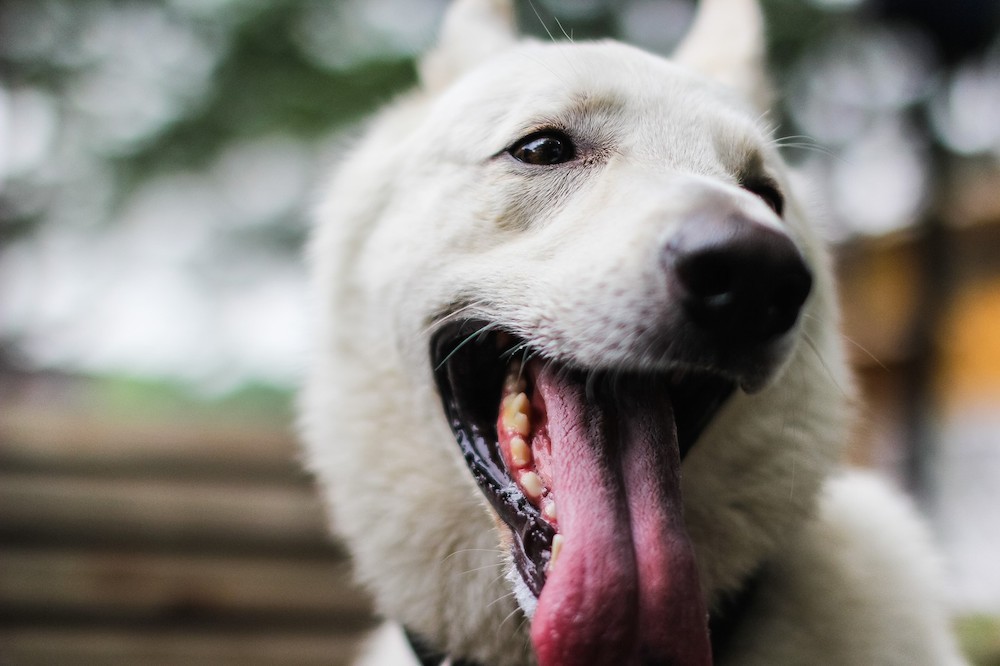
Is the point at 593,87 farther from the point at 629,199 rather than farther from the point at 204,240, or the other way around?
the point at 204,240

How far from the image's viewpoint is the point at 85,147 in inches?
322

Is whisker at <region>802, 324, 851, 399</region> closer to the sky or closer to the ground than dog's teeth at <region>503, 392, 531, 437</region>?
closer to the ground

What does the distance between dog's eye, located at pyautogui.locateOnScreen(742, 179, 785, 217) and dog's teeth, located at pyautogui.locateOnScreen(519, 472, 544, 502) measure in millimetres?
858

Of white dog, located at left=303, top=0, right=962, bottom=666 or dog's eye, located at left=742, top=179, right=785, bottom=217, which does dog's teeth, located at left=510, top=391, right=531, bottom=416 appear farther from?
dog's eye, located at left=742, top=179, right=785, bottom=217

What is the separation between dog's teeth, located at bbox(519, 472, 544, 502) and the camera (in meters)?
1.56

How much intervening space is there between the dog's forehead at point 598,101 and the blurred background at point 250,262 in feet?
8.48

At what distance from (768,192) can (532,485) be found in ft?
3.04

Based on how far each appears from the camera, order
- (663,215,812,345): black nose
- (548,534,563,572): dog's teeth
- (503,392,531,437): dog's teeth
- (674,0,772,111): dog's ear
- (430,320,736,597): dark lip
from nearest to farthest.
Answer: (663,215,812,345): black nose, (548,534,563,572): dog's teeth, (430,320,736,597): dark lip, (503,392,531,437): dog's teeth, (674,0,772,111): dog's ear

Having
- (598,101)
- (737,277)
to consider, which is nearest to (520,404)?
(737,277)

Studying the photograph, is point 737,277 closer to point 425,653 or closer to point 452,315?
point 452,315

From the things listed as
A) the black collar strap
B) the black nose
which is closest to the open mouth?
the black nose

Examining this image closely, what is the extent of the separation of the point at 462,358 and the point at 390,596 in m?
0.59

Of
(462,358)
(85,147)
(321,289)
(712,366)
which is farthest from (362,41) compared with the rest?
(712,366)

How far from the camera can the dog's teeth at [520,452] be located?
1.60 meters
